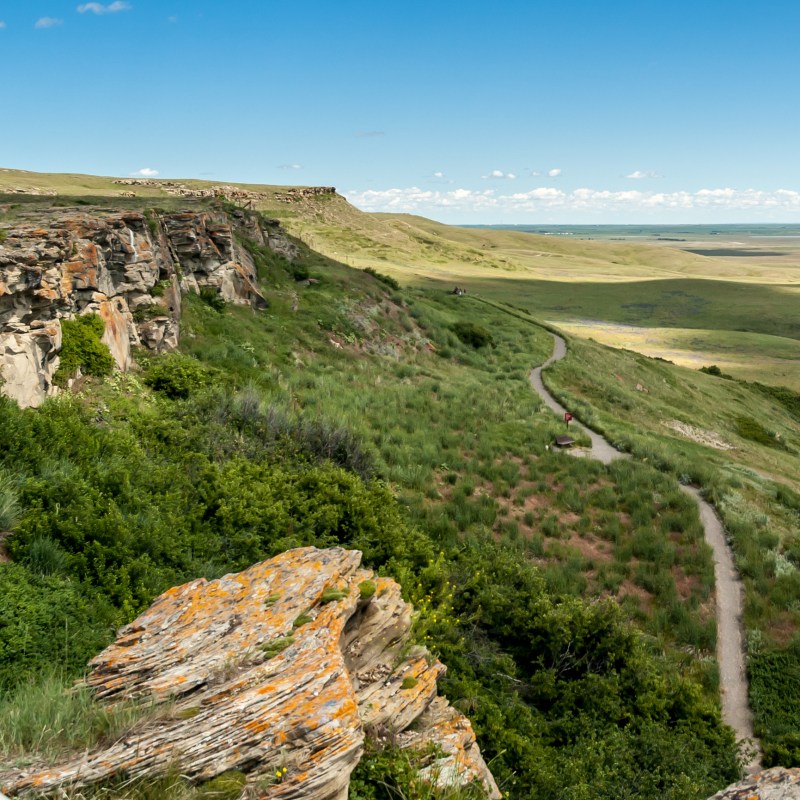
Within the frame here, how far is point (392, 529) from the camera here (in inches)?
415

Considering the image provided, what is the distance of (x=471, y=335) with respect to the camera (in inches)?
1503

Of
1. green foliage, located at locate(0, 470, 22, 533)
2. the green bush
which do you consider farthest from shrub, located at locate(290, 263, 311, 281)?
green foliage, located at locate(0, 470, 22, 533)

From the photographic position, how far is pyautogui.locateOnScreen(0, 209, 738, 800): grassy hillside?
22.0 ft

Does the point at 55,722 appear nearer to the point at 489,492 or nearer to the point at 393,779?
the point at 393,779

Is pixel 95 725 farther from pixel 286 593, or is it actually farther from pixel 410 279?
pixel 410 279

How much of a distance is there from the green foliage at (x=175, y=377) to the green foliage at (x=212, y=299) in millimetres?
6988

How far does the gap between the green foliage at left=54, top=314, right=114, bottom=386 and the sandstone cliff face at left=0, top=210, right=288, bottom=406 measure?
0.27m

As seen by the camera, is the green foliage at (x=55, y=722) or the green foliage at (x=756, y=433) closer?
the green foliage at (x=55, y=722)

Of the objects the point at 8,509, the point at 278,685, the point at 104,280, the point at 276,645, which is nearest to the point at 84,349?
the point at 104,280

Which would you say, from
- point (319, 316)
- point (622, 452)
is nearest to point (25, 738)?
point (622, 452)

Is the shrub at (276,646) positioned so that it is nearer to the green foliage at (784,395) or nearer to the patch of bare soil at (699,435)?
the patch of bare soil at (699,435)

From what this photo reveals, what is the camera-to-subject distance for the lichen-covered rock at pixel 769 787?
16.1ft

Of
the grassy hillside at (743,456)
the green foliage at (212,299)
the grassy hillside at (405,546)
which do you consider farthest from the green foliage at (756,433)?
the green foliage at (212,299)

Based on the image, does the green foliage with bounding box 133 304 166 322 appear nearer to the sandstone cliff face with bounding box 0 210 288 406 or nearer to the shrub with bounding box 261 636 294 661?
the sandstone cliff face with bounding box 0 210 288 406
